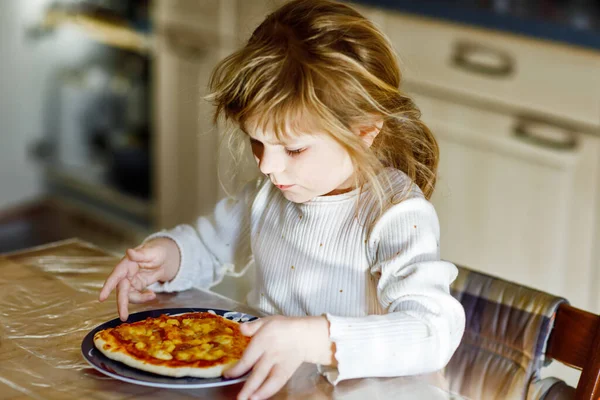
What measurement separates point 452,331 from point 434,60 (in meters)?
1.21

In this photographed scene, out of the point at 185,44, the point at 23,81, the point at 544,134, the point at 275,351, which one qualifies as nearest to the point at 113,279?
the point at 275,351

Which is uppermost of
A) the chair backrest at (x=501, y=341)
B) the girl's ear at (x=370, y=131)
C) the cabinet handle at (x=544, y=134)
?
the girl's ear at (x=370, y=131)

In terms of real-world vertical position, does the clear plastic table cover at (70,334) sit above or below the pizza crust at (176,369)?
below

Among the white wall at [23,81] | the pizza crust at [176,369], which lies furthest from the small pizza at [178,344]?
the white wall at [23,81]

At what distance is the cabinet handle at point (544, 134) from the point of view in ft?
5.98

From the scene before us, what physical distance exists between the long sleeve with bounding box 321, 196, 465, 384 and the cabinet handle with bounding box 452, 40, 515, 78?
1022 millimetres

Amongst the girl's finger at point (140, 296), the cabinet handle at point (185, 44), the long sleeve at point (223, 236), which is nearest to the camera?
the girl's finger at point (140, 296)

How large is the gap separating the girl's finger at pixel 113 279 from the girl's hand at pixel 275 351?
24 cm

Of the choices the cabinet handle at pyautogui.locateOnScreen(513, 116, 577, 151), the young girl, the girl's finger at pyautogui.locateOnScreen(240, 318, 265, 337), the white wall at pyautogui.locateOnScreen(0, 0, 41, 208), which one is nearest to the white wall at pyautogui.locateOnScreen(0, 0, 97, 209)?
the white wall at pyautogui.locateOnScreen(0, 0, 41, 208)

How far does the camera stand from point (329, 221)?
106cm

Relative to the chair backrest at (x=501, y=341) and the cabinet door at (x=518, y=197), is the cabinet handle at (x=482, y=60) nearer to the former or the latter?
the cabinet door at (x=518, y=197)

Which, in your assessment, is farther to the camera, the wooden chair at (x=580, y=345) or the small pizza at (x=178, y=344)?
the wooden chair at (x=580, y=345)

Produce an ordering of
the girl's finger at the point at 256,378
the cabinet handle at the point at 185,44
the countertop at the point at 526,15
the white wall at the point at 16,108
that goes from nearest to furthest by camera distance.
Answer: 1. the girl's finger at the point at 256,378
2. the countertop at the point at 526,15
3. the cabinet handle at the point at 185,44
4. the white wall at the point at 16,108

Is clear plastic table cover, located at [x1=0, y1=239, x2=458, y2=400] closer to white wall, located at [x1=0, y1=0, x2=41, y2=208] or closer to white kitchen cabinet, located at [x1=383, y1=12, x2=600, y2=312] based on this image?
white kitchen cabinet, located at [x1=383, y1=12, x2=600, y2=312]
